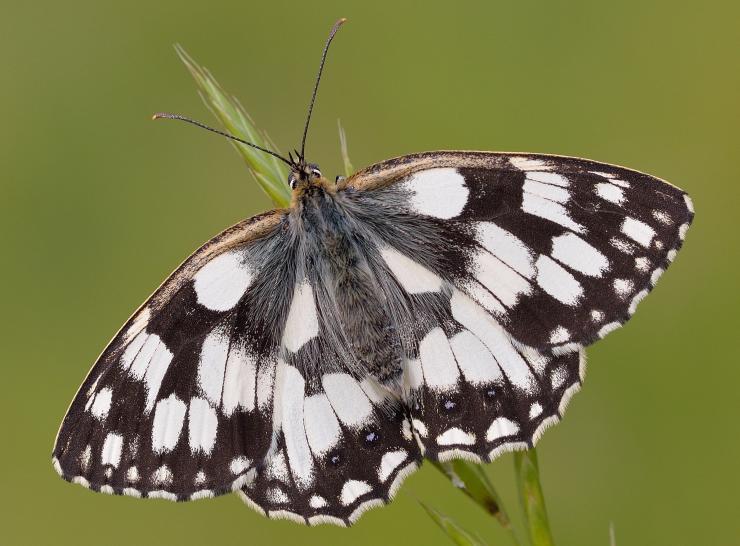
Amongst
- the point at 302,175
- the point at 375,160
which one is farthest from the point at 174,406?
the point at 375,160

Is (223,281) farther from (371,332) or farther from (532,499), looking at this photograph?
(532,499)

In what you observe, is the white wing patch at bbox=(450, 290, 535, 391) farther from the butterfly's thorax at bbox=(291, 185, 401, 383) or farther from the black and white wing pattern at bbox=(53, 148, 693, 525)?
the butterfly's thorax at bbox=(291, 185, 401, 383)

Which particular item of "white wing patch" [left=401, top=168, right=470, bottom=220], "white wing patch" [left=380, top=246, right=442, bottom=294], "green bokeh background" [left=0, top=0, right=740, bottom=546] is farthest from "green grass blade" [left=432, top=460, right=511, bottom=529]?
"green bokeh background" [left=0, top=0, right=740, bottom=546]

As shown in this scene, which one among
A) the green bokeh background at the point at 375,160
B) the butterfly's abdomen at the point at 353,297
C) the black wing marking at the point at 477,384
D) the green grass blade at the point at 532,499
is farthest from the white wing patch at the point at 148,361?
the green bokeh background at the point at 375,160

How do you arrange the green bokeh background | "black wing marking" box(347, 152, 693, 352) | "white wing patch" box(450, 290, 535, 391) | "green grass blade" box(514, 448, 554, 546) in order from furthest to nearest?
1. the green bokeh background
2. "white wing patch" box(450, 290, 535, 391)
3. "black wing marking" box(347, 152, 693, 352)
4. "green grass blade" box(514, 448, 554, 546)

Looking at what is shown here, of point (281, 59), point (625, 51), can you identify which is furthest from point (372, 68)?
point (625, 51)
